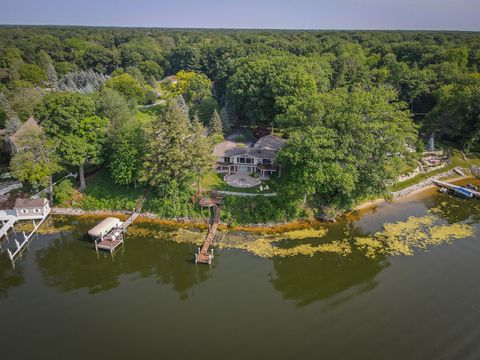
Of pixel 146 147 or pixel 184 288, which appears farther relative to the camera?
pixel 146 147

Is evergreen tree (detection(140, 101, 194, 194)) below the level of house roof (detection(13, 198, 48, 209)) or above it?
above

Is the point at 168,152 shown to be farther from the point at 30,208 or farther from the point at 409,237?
the point at 409,237

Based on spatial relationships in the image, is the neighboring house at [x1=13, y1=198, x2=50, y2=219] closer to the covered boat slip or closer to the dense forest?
the dense forest

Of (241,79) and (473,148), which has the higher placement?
(241,79)

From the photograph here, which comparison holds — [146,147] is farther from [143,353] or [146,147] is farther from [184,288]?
[143,353]

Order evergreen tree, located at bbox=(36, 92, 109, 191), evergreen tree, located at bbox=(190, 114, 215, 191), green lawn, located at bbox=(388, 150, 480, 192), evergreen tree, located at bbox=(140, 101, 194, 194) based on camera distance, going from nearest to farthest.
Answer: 1. evergreen tree, located at bbox=(140, 101, 194, 194)
2. evergreen tree, located at bbox=(190, 114, 215, 191)
3. evergreen tree, located at bbox=(36, 92, 109, 191)
4. green lawn, located at bbox=(388, 150, 480, 192)

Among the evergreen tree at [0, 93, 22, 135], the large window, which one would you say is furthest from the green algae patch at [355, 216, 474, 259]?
the evergreen tree at [0, 93, 22, 135]

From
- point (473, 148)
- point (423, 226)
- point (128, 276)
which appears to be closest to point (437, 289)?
point (423, 226)
